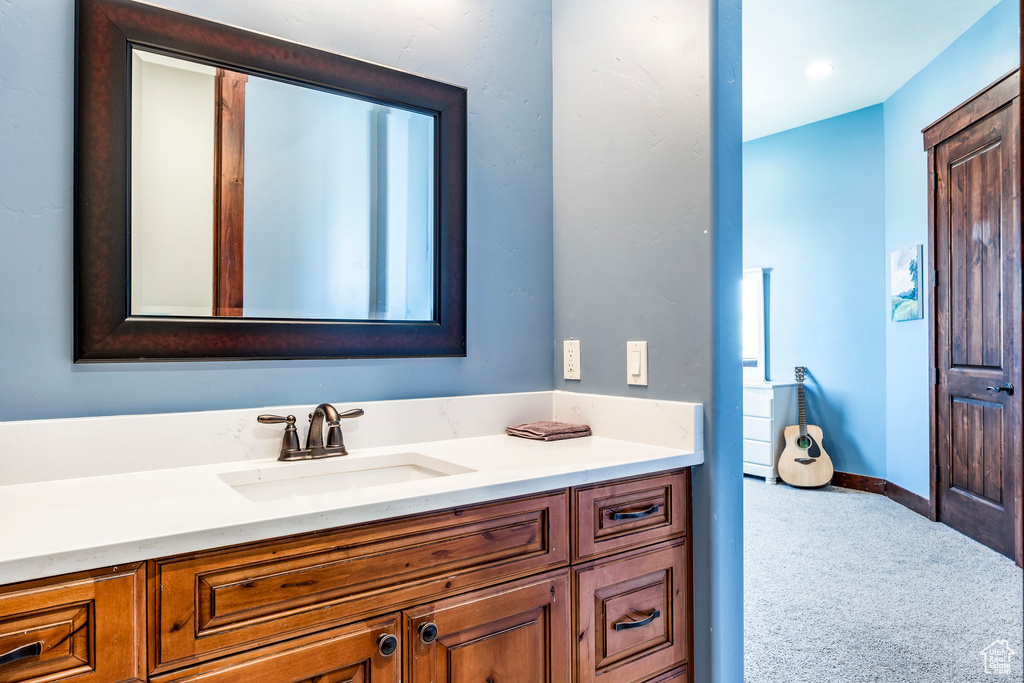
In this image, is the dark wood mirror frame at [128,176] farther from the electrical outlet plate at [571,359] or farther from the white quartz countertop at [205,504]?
the electrical outlet plate at [571,359]

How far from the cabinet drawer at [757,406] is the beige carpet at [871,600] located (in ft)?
2.96

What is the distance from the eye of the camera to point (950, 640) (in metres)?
2.09

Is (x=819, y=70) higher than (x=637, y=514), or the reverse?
(x=819, y=70)

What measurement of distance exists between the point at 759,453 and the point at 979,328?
5.71ft

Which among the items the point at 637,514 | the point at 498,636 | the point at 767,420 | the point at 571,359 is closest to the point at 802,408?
the point at 767,420

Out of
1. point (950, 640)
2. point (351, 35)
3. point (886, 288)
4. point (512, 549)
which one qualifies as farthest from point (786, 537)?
point (351, 35)

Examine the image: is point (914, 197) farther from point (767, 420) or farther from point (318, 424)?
point (318, 424)

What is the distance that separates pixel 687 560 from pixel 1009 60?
10.4 feet

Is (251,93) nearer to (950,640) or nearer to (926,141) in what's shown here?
(950,640)

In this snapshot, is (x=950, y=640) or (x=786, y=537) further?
(x=786, y=537)

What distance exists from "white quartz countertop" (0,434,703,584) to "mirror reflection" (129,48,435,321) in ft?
1.23

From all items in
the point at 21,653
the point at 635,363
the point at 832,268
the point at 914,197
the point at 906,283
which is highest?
the point at 914,197

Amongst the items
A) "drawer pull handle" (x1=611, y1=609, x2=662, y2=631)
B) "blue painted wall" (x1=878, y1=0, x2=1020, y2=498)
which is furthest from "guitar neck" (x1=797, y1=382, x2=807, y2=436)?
"drawer pull handle" (x1=611, y1=609, x2=662, y2=631)

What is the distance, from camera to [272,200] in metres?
1.39
